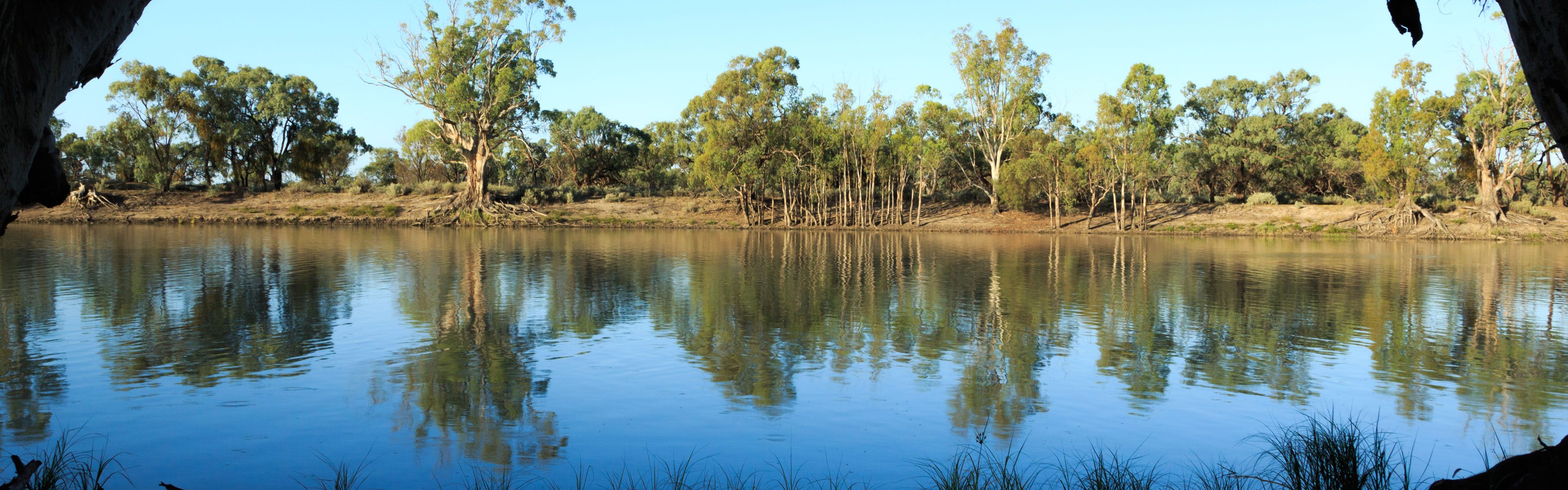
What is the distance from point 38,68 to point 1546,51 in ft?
20.4

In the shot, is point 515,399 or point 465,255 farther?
point 465,255

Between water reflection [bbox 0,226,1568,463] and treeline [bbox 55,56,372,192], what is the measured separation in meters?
32.8

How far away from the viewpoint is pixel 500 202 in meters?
54.8

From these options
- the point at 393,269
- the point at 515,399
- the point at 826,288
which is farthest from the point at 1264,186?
the point at 515,399

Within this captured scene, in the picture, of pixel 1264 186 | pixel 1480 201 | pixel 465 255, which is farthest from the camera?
pixel 1264 186

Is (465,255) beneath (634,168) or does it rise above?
beneath

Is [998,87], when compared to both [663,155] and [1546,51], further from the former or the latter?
[1546,51]

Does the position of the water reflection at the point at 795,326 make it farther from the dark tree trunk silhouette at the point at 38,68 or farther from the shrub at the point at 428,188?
the shrub at the point at 428,188

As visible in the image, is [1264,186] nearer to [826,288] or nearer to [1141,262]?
[1141,262]

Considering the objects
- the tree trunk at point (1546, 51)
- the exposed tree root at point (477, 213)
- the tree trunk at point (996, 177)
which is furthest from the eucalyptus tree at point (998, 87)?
the tree trunk at point (1546, 51)

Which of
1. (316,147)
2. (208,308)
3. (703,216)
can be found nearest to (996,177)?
(703,216)

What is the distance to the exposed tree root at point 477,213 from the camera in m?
52.3

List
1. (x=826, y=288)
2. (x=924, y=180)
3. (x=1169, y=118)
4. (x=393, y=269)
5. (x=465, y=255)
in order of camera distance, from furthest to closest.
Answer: (x=924, y=180)
(x=1169, y=118)
(x=465, y=255)
(x=393, y=269)
(x=826, y=288)

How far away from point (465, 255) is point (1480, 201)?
5372cm
